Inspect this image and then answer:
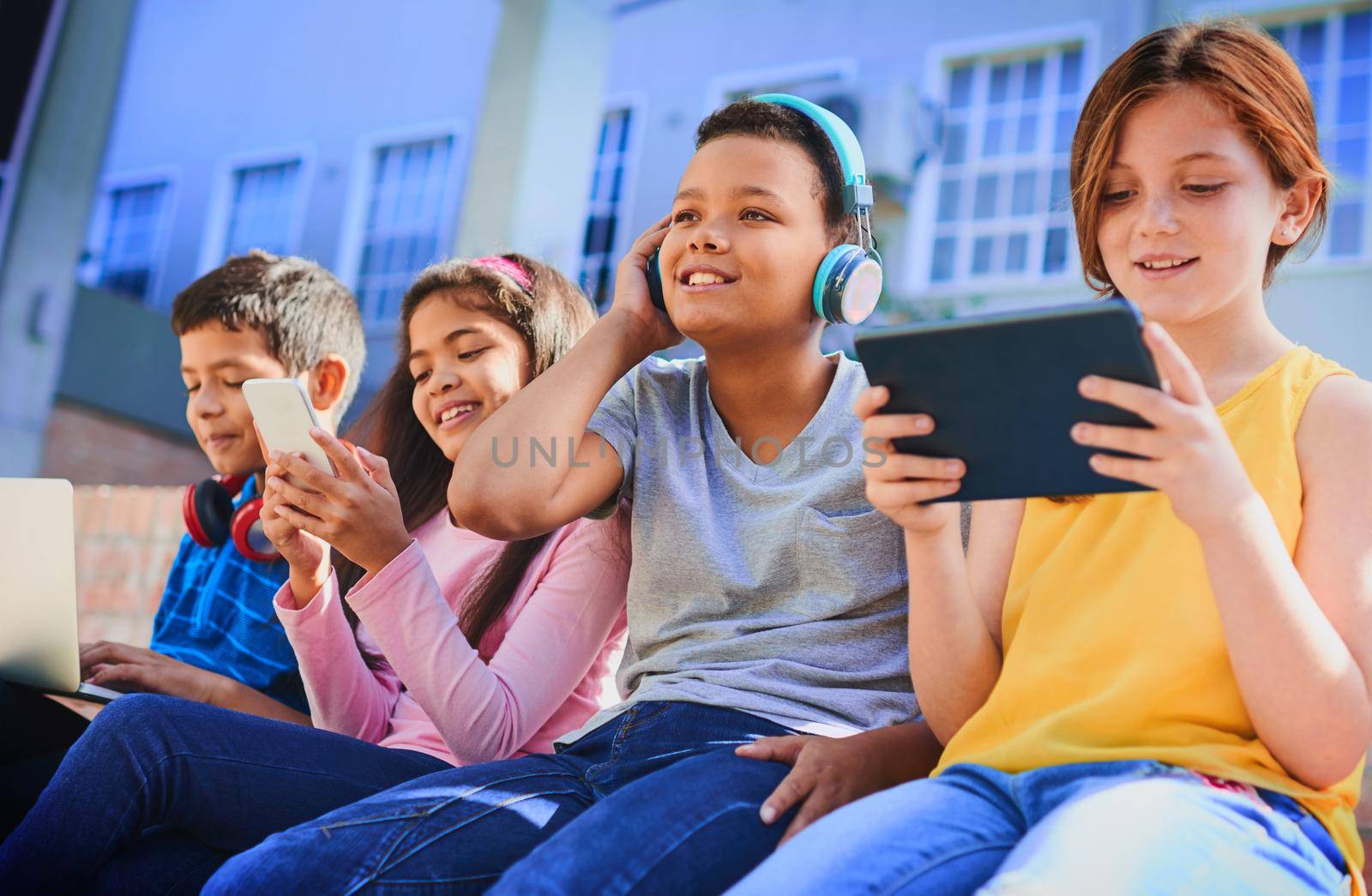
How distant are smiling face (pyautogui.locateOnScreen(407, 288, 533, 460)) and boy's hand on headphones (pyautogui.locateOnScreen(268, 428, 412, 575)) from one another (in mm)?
399

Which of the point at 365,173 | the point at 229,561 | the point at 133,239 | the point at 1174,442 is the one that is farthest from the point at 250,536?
the point at 133,239

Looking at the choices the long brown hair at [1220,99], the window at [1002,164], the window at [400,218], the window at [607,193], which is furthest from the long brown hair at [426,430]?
the window at [400,218]

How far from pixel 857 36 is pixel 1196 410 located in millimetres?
8933

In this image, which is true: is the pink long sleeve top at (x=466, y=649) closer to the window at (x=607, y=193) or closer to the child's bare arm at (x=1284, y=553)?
the child's bare arm at (x=1284, y=553)

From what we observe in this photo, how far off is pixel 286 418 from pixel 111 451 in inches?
378

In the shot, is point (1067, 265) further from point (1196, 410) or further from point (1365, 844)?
point (1196, 410)

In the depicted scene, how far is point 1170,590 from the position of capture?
4.22 ft

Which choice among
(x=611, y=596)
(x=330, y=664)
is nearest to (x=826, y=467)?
(x=611, y=596)

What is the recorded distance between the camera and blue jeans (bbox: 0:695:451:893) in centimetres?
156

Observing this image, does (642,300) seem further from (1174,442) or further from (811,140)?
(1174,442)

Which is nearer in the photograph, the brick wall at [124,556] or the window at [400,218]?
the brick wall at [124,556]

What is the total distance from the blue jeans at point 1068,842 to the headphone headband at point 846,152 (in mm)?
909

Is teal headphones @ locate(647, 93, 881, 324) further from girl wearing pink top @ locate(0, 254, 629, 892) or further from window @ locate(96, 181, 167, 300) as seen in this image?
window @ locate(96, 181, 167, 300)

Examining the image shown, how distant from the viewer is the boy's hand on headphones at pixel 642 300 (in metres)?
1.85
